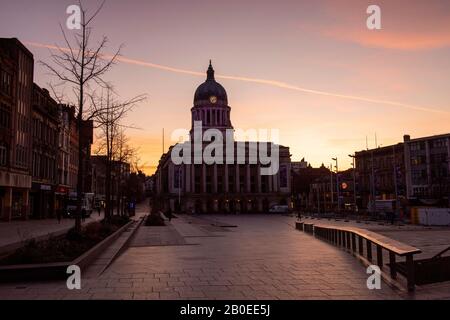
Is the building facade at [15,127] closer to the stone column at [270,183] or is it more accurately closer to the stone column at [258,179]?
the stone column at [258,179]

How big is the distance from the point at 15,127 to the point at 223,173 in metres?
103

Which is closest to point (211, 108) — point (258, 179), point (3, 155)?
point (258, 179)

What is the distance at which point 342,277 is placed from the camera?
38.8 feet

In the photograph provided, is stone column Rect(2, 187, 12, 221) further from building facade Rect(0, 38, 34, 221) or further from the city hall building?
the city hall building

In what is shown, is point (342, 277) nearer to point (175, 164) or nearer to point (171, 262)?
point (171, 262)

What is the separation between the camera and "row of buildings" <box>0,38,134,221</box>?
1791 inches

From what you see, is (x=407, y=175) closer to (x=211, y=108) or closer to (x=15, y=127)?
(x=211, y=108)

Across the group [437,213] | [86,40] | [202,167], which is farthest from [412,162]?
[86,40]

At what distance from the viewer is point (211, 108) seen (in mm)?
152125

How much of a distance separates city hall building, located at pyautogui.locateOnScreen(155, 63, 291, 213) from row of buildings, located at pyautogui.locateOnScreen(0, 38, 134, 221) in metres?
77.7

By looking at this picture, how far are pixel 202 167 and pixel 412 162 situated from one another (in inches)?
2636

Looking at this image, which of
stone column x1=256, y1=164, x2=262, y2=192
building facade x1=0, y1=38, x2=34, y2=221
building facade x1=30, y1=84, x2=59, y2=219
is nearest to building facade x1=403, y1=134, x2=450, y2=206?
stone column x1=256, y1=164, x2=262, y2=192

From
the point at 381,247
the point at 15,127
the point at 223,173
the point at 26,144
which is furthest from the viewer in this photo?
the point at 223,173

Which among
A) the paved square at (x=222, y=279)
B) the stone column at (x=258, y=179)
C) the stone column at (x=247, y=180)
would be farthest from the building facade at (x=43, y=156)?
the stone column at (x=258, y=179)
